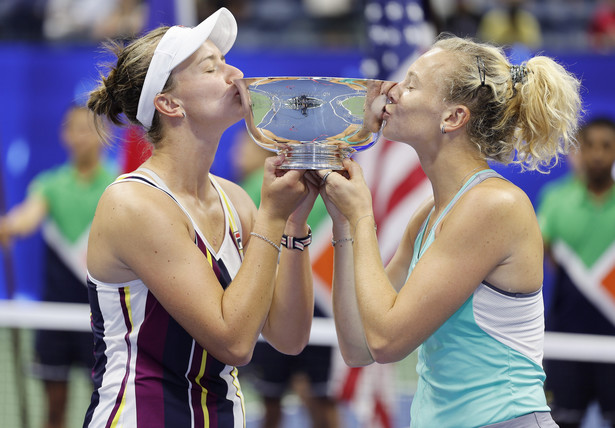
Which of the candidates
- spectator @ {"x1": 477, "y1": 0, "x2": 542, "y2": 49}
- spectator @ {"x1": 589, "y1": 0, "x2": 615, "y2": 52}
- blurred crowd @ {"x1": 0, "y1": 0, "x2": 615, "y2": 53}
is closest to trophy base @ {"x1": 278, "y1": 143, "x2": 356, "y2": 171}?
blurred crowd @ {"x1": 0, "y1": 0, "x2": 615, "y2": 53}

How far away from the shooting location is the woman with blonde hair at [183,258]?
207 centimetres

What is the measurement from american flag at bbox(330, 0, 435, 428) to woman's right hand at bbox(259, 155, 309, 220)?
2346 millimetres

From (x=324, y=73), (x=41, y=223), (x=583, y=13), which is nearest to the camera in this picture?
(x=41, y=223)

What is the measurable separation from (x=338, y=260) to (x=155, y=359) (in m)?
0.55

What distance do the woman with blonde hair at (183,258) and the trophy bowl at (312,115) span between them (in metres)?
0.07

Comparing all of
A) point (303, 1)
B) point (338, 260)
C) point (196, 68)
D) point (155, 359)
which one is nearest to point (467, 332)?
point (338, 260)

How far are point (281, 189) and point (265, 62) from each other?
3.81 metres

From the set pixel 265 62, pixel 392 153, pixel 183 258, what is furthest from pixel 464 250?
pixel 265 62

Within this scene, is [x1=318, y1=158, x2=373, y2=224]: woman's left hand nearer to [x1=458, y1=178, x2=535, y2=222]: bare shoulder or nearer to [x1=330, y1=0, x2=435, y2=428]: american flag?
[x1=458, y1=178, x2=535, y2=222]: bare shoulder

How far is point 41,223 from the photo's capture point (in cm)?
539

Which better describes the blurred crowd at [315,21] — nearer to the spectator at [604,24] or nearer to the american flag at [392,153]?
the spectator at [604,24]

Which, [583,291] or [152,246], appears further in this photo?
[583,291]

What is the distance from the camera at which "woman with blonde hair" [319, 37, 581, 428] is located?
6.70 feet

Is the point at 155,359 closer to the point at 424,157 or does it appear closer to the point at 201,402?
the point at 201,402
